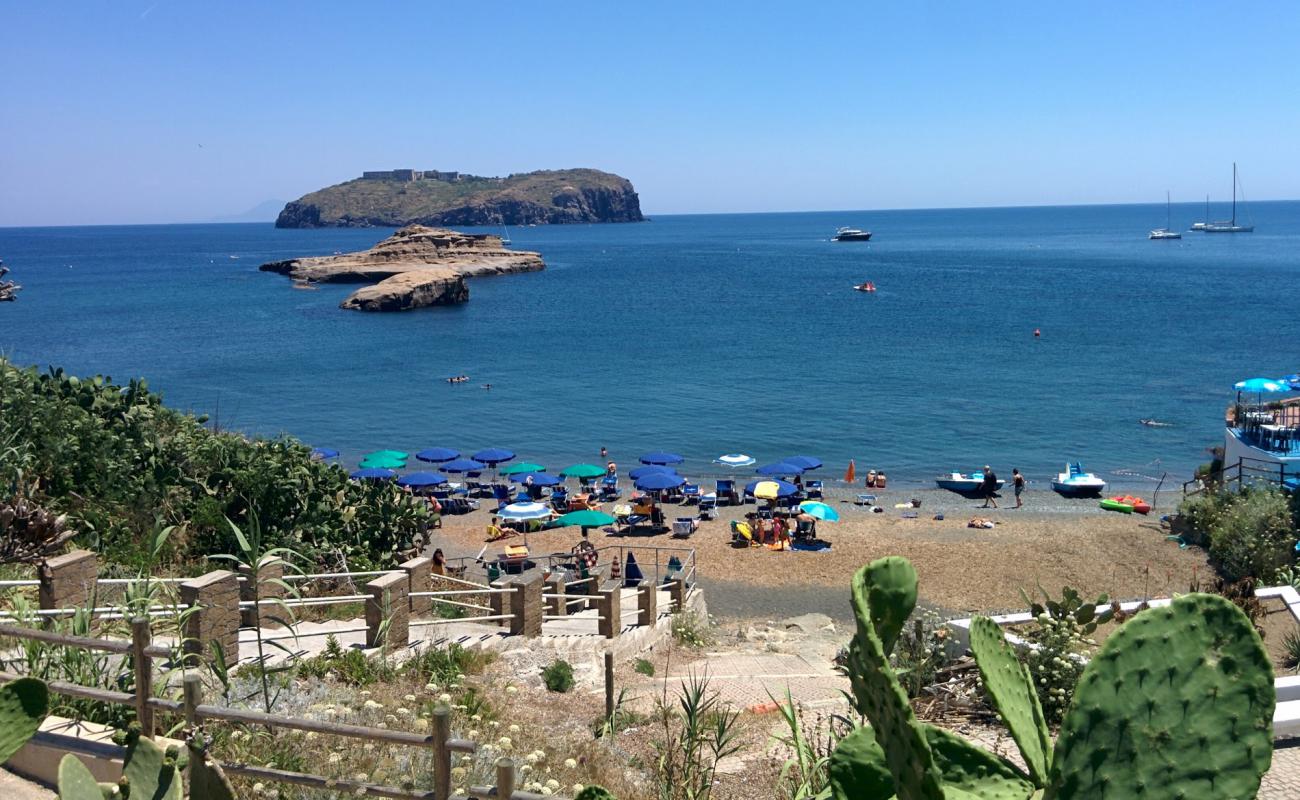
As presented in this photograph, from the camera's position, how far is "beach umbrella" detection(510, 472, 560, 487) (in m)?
32.8

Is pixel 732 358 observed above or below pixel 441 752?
below

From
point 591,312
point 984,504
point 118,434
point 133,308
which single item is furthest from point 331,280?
point 118,434

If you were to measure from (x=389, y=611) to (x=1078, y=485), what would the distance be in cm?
2756

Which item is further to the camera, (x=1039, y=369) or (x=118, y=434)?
(x=1039, y=369)

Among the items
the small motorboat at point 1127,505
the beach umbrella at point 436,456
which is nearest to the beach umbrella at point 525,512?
the beach umbrella at point 436,456

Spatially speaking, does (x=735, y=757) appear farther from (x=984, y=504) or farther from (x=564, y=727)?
(x=984, y=504)

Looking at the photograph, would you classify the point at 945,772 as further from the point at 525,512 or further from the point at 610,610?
the point at 525,512

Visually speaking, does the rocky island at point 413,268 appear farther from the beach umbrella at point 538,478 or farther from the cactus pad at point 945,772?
the cactus pad at point 945,772

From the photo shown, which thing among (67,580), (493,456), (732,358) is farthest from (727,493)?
(732,358)

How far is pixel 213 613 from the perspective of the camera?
8.72 m

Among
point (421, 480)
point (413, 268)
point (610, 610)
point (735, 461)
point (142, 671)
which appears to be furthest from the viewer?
point (413, 268)

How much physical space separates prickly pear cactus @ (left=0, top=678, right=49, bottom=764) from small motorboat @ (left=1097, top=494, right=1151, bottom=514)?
99.9 feet

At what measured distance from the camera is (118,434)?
14352 mm

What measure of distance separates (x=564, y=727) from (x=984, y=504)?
987 inches
